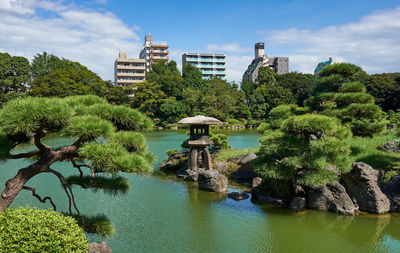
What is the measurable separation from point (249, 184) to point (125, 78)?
1765 inches

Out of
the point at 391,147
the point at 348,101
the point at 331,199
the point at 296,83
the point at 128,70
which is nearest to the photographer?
the point at 331,199

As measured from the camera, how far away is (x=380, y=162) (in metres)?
8.44

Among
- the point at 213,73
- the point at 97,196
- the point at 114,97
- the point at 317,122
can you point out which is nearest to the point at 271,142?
the point at 317,122

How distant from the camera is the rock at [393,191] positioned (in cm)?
705

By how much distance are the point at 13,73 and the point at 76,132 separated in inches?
1325

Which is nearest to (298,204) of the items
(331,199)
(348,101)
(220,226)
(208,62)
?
(331,199)

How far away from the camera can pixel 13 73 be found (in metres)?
31.1

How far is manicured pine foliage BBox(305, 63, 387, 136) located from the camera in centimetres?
864

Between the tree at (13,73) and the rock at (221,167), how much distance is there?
26.9 metres

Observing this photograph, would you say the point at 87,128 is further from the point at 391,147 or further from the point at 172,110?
the point at 172,110

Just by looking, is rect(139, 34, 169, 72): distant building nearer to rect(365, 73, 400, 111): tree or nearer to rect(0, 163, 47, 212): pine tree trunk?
rect(365, 73, 400, 111): tree

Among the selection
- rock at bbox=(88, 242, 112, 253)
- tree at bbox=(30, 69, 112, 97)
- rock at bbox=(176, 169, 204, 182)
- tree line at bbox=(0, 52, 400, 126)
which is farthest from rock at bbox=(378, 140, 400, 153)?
tree at bbox=(30, 69, 112, 97)

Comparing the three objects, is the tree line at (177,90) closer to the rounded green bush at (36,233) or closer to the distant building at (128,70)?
the distant building at (128,70)

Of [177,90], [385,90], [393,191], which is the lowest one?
[393,191]
